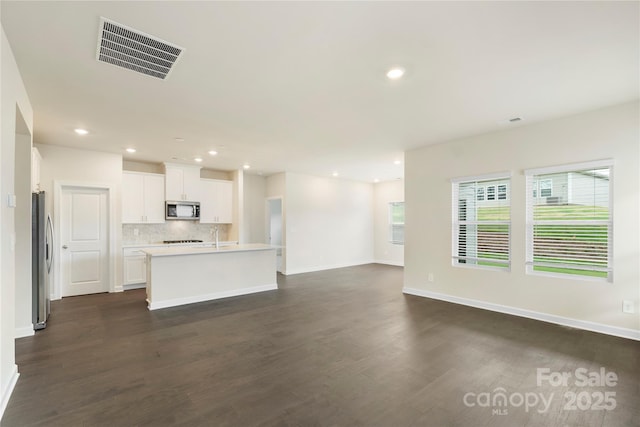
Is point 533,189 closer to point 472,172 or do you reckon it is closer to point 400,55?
point 472,172

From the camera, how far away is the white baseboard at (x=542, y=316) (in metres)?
3.45

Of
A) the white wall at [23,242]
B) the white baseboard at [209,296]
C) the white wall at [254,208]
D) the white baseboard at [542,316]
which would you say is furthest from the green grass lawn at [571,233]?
the white wall at [23,242]

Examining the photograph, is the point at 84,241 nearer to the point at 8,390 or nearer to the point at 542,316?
the point at 8,390

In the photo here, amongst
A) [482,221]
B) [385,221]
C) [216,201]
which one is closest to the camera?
[482,221]

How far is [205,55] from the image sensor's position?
244 cm

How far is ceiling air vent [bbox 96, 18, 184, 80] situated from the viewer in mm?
2135

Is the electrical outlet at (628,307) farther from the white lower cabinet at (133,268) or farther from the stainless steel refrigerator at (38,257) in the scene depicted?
the white lower cabinet at (133,268)

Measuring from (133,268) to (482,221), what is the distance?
260 inches

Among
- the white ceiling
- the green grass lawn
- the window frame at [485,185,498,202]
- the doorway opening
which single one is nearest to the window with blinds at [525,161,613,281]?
the green grass lawn

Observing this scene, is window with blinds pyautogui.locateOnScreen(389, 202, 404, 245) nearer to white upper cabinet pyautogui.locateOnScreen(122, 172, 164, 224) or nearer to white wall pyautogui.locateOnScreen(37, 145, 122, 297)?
white upper cabinet pyautogui.locateOnScreen(122, 172, 164, 224)

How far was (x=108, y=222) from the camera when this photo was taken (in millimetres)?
5770

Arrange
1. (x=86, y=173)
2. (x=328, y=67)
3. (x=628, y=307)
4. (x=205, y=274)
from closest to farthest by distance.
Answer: (x=328, y=67)
(x=628, y=307)
(x=205, y=274)
(x=86, y=173)

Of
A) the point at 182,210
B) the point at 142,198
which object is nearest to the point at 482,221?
the point at 182,210

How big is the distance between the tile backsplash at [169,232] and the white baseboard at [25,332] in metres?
2.92
